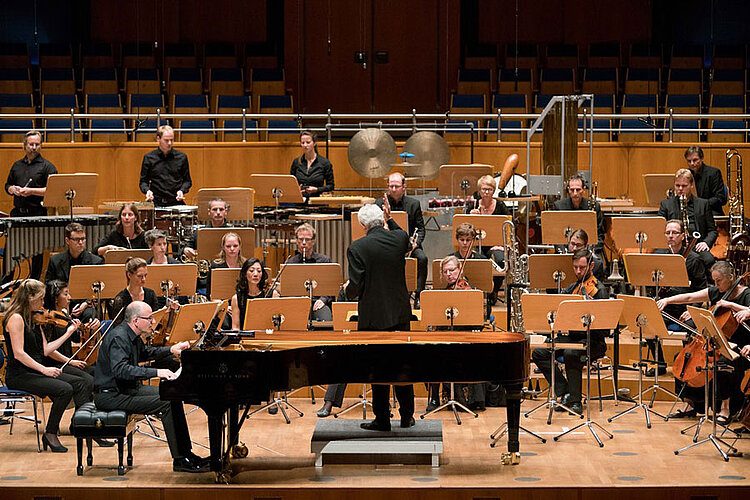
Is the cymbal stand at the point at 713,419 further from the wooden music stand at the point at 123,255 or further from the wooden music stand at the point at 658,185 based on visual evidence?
the wooden music stand at the point at 123,255

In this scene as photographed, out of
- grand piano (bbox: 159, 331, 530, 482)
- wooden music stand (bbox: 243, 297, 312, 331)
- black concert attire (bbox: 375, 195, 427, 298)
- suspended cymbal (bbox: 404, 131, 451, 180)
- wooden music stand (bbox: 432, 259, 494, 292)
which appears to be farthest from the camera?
suspended cymbal (bbox: 404, 131, 451, 180)

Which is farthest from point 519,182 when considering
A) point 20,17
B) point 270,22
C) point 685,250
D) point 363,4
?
point 20,17

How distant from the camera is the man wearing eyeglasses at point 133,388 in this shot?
20.5 ft

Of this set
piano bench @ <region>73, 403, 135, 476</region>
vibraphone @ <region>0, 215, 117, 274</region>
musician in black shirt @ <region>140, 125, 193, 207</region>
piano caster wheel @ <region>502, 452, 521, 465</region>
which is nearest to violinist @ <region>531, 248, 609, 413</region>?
piano caster wheel @ <region>502, 452, 521, 465</region>

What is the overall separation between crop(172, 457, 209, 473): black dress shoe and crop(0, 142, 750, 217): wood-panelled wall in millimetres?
5292

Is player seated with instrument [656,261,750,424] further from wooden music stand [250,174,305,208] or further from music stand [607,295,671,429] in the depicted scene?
wooden music stand [250,174,305,208]

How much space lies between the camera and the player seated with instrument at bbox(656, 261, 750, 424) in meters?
6.89

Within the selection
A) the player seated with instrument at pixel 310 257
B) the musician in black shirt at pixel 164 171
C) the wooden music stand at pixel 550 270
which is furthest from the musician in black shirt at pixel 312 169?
the wooden music stand at pixel 550 270

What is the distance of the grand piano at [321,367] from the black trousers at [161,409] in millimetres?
294

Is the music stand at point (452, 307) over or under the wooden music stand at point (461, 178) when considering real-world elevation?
under

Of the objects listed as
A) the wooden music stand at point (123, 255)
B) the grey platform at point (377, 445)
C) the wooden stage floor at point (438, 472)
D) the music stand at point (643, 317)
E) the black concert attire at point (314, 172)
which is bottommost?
the wooden stage floor at point (438, 472)

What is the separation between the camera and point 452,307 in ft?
23.4

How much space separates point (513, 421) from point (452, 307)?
110cm

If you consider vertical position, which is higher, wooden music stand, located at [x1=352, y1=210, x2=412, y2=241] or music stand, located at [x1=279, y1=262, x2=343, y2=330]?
wooden music stand, located at [x1=352, y1=210, x2=412, y2=241]
